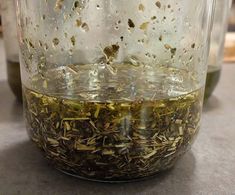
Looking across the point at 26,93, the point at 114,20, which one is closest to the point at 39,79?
the point at 26,93

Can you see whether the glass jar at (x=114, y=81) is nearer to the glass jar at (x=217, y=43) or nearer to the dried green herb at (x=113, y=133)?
the dried green herb at (x=113, y=133)

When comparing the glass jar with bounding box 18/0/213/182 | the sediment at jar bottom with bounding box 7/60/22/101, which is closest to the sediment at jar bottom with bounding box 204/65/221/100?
the glass jar with bounding box 18/0/213/182

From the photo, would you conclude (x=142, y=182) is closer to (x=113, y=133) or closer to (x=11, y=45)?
(x=113, y=133)

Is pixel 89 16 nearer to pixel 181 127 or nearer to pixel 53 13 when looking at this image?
pixel 53 13

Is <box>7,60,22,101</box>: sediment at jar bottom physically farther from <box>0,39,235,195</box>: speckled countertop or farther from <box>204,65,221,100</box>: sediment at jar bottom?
<box>204,65,221,100</box>: sediment at jar bottom

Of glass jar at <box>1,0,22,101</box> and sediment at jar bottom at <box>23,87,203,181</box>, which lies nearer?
sediment at jar bottom at <box>23,87,203,181</box>

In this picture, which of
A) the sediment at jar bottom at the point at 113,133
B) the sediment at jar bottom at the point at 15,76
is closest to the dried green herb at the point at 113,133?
the sediment at jar bottom at the point at 113,133

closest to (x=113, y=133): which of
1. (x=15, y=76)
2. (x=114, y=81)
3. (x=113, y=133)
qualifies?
(x=113, y=133)
